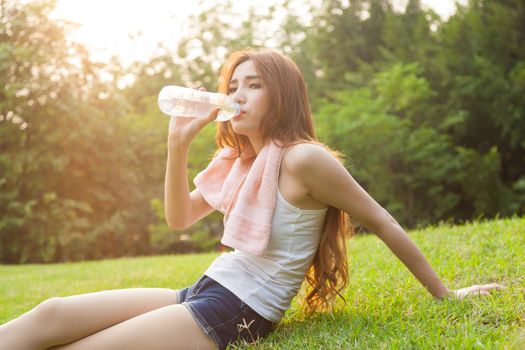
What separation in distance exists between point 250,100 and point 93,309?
Answer: 1.19 metres

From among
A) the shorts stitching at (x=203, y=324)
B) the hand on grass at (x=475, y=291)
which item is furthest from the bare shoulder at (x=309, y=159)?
the hand on grass at (x=475, y=291)

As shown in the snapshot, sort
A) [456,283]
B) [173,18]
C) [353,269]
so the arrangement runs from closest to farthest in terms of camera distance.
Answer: [456,283] < [353,269] < [173,18]

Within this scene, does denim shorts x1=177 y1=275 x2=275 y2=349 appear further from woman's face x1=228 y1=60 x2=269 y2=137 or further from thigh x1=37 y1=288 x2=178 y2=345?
woman's face x1=228 y1=60 x2=269 y2=137

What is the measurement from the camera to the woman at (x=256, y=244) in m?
2.39

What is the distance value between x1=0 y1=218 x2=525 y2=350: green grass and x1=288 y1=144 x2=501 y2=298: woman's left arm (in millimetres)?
284

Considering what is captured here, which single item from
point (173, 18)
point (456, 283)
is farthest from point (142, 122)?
point (456, 283)

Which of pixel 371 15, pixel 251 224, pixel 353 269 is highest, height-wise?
pixel 371 15

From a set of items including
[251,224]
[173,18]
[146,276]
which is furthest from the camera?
[173,18]

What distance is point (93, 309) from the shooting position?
99.1 inches

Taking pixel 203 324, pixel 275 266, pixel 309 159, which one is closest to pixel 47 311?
pixel 203 324

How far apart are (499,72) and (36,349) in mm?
Result: 13790

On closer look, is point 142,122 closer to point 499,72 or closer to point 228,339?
point 499,72

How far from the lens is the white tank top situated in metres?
2.54

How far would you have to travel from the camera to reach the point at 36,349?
237cm
